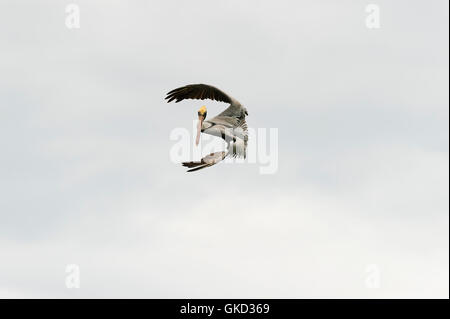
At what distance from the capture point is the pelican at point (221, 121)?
84.5ft

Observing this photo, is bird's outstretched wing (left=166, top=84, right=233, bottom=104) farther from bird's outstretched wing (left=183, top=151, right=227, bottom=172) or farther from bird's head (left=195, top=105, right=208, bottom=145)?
bird's outstretched wing (left=183, top=151, right=227, bottom=172)

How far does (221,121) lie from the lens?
1076 inches

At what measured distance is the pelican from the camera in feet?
84.5

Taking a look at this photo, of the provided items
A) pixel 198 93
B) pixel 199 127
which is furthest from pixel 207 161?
pixel 198 93

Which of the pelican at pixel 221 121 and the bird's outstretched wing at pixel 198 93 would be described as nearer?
the pelican at pixel 221 121

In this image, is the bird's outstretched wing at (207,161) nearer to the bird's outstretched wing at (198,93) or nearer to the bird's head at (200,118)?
the bird's head at (200,118)

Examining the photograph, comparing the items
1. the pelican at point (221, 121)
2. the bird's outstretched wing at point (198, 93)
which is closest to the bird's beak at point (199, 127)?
the pelican at point (221, 121)

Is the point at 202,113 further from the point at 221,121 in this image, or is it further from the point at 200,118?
the point at 221,121

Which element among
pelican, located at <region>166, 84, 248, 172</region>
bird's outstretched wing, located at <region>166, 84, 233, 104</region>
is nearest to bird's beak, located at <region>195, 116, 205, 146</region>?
pelican, located at <region>166, 84, 248, 172</region>
